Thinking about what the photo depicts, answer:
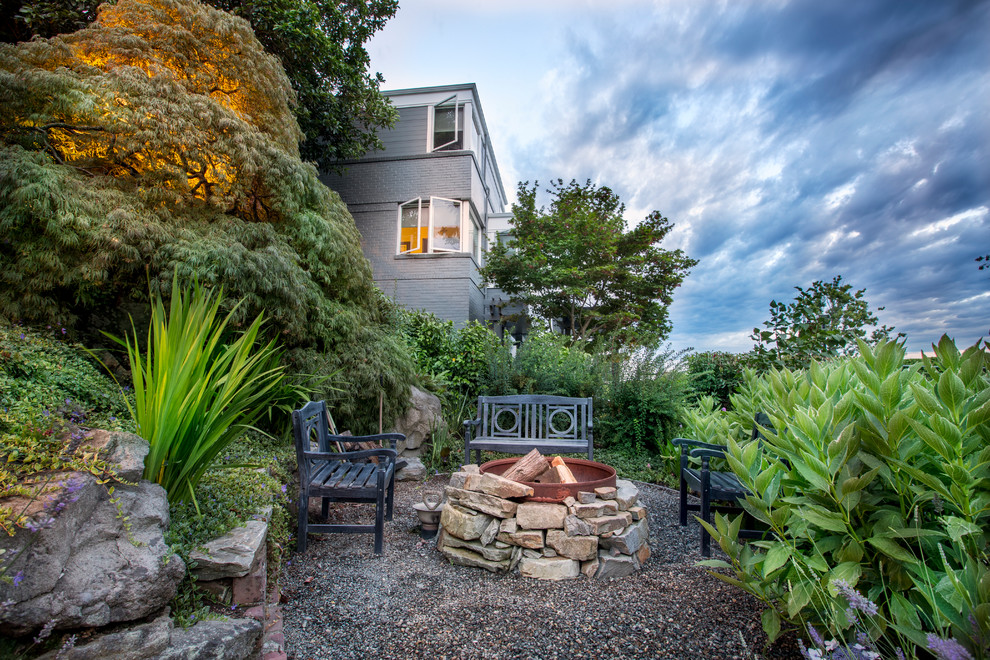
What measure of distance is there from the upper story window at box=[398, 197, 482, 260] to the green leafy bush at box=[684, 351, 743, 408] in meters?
5.88

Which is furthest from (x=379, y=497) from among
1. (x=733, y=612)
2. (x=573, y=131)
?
(x=573, y=131)

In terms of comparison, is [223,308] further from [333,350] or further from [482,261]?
[482,261]

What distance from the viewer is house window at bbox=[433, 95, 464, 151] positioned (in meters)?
11.7

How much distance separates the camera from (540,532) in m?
2.97

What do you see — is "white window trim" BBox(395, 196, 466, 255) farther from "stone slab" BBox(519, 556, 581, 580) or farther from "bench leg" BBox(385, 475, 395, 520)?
"stone slab" BBox(519, 556, 581, 580)

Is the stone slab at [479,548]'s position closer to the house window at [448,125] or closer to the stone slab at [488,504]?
the stone slab at [488,504]

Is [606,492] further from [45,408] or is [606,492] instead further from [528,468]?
[45,408]

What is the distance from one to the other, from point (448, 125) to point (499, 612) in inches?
459

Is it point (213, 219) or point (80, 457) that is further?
point (213, 219)

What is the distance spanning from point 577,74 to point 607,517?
5.22 m

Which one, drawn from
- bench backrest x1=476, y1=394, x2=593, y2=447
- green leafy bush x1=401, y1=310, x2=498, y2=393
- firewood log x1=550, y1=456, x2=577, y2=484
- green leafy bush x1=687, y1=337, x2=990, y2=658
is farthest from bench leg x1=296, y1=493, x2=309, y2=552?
green leafy bush x1=401, y1=310, x2=498, y2=393

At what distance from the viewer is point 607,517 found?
2.97 meters

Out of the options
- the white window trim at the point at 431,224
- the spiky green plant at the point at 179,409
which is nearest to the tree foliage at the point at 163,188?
the spiky green plant at the point at 179,409

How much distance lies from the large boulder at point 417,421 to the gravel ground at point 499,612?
261 cm
